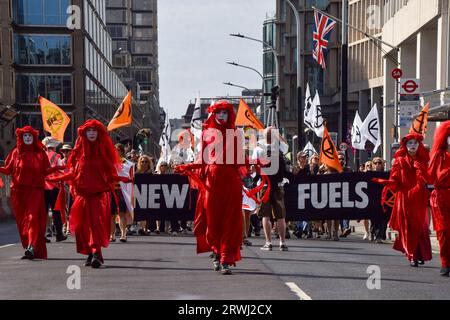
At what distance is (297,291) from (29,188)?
537 cm

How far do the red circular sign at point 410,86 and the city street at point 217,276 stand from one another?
29.8 feet

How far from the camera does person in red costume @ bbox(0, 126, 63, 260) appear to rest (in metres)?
13.4

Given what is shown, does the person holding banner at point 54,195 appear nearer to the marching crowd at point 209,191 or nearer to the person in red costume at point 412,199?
the marching crowd at point 209,191

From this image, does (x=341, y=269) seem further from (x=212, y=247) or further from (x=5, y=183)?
(x=5, y=183)

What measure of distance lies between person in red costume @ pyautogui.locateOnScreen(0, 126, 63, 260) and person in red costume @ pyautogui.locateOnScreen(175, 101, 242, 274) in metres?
2.87

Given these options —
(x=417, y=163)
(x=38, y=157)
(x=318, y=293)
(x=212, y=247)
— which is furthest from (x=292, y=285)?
(x=38, y=157)

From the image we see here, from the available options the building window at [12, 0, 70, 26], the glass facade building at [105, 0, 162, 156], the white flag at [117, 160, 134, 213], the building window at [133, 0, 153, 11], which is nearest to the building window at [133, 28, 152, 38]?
the glass facade building at [105, 0, 162, 156]

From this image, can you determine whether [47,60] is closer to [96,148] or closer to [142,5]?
[96,148]

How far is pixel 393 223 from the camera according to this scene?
1333 centimetres

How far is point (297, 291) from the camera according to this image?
377 inches

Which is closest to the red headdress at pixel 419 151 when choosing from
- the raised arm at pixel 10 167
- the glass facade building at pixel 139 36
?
the raised arm at pixel 10 167

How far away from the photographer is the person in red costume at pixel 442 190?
11797 millimetres

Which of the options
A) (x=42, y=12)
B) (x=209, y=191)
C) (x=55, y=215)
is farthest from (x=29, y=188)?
(x=42, y=12)

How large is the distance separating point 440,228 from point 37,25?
60425mm
